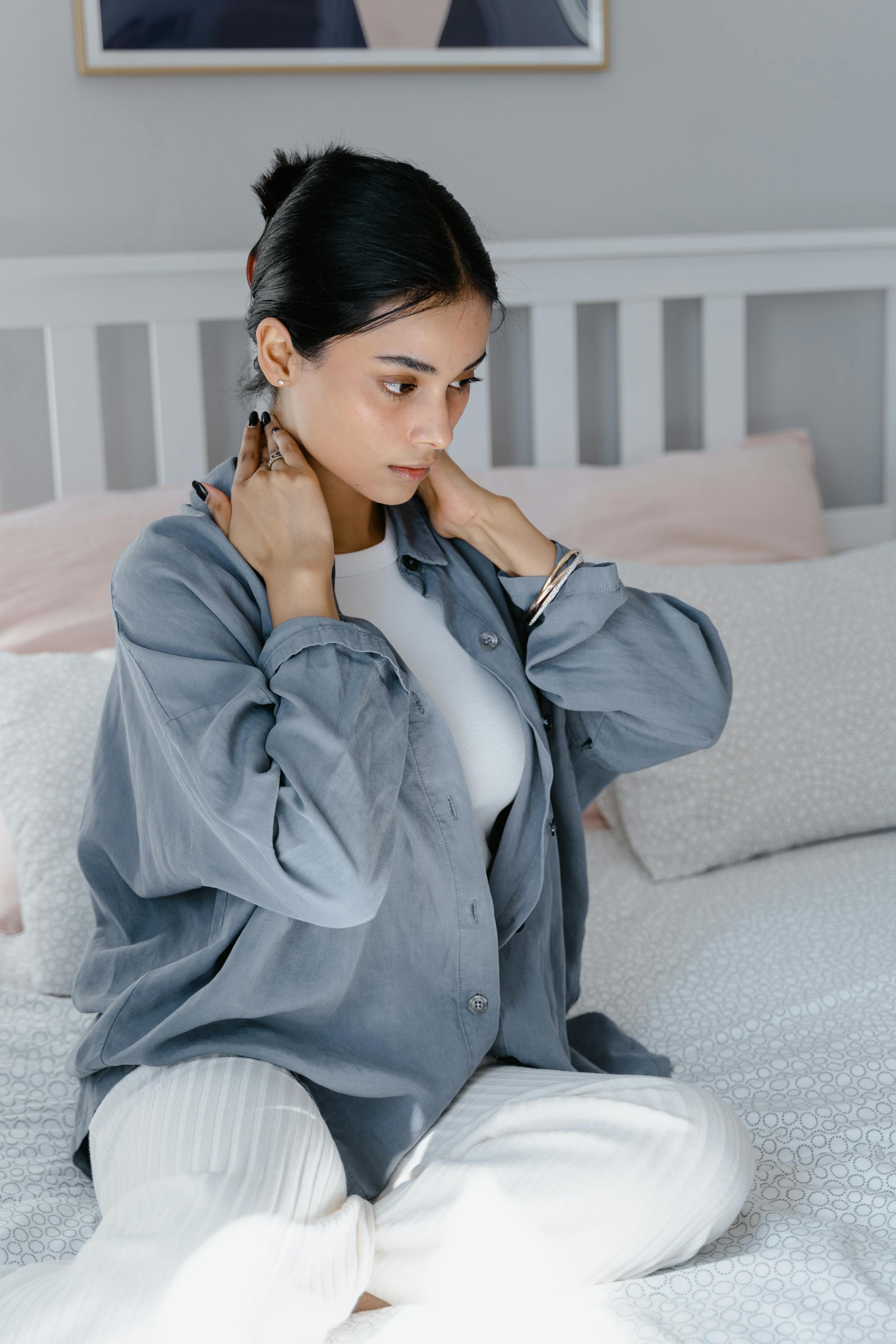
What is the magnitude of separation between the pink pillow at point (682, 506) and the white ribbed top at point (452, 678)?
67 centimetres

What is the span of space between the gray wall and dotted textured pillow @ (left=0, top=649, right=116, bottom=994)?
592 mm

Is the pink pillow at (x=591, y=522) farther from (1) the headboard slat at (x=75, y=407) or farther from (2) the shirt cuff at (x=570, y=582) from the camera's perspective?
(2) the shirt cuff at (x=570, y=582)

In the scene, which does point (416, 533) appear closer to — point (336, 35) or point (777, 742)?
point (777, 742)

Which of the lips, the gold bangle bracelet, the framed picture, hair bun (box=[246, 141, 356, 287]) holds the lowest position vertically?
the gold bangle bracelet

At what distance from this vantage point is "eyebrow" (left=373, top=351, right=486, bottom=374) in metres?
0.97

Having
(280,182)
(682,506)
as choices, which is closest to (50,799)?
(280,182)

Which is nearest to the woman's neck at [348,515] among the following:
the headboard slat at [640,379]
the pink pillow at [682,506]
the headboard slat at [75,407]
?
the pink pillow at [682,506]

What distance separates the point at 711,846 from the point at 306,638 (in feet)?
2.45

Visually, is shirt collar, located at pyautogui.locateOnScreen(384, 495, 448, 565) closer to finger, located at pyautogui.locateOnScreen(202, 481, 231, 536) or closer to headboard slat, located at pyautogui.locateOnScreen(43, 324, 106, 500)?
finger, located at pyautogui.locateOnScreen(202, 481, 231, 536)

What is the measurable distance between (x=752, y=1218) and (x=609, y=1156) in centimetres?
13

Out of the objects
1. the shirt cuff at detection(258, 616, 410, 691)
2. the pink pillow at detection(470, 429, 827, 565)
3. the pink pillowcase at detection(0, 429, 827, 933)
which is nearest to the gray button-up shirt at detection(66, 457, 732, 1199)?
the shirt cuff at detection(258, 616, 410, 691)

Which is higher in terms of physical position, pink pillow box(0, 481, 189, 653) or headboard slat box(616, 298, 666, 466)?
headboard slat box(616, 298, 666, 466)

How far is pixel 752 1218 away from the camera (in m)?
0.95

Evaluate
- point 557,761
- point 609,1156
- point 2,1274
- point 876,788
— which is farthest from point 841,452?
point 2,1274
